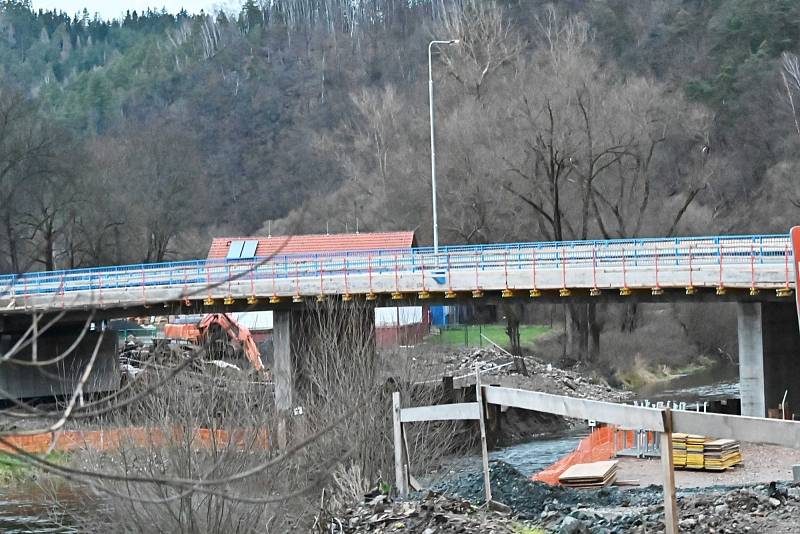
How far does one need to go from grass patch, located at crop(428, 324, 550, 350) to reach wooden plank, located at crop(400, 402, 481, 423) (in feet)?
130

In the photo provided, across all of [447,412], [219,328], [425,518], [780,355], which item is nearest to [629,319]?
[219,328]

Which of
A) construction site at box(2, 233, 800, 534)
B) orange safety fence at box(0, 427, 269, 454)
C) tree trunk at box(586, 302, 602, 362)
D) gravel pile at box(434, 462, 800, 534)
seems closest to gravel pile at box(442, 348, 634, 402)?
construction site at box(2, 233, 800, 534)

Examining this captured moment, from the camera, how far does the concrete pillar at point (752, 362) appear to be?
36.0 meters

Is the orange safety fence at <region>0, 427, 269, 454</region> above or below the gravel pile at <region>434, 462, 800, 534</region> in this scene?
above

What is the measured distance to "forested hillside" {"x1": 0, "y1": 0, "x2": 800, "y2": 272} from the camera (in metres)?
62.0

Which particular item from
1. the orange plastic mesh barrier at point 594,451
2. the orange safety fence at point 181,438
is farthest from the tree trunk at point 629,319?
the orange safety fence at point 181,438

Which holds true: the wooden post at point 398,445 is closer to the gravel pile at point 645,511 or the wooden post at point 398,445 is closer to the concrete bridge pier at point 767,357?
the gravel pile at point 645,511

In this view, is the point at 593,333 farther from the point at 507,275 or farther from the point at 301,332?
the point at 507,275

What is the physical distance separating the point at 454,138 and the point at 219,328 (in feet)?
59.7

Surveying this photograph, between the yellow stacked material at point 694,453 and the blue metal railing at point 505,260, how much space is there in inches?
368

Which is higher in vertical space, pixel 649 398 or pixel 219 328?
pixel 219 328

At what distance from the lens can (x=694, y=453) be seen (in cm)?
2677

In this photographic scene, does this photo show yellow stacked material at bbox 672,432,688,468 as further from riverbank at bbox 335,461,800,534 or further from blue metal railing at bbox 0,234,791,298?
riverbank at bbox 335,461,800,534

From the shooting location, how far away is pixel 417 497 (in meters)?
15.8
